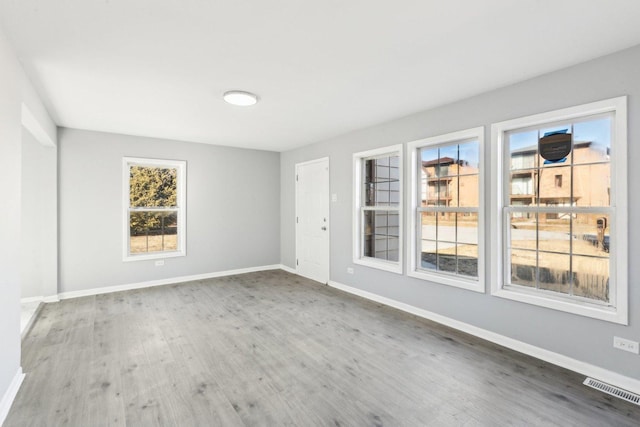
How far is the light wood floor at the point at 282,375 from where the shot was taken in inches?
78.4

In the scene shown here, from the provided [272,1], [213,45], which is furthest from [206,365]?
[272,1]

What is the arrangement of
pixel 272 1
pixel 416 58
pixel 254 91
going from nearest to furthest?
pixel 272 1, pixel 416 58, pixel 254 91

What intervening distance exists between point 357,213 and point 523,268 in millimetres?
2278

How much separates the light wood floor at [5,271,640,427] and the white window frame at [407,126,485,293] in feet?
1.74

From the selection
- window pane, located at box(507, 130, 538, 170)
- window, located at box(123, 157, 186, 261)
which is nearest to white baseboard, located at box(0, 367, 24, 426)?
window, located at box(123, 157, 186, 261)

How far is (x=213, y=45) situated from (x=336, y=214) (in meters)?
3.26

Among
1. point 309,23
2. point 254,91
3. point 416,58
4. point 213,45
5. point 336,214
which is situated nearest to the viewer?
point 309,23

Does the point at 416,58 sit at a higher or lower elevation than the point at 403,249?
higher

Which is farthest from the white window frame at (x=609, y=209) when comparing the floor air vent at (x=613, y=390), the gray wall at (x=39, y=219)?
the gray wall at (x=39, y=219)

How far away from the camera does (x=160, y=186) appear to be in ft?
17.4

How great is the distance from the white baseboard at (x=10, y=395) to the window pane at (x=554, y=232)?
4231mm

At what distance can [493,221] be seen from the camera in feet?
9.97

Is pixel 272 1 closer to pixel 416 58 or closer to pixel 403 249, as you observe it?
pixel 416 58

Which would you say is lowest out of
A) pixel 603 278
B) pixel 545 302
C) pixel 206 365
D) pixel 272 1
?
pixel 206 365
